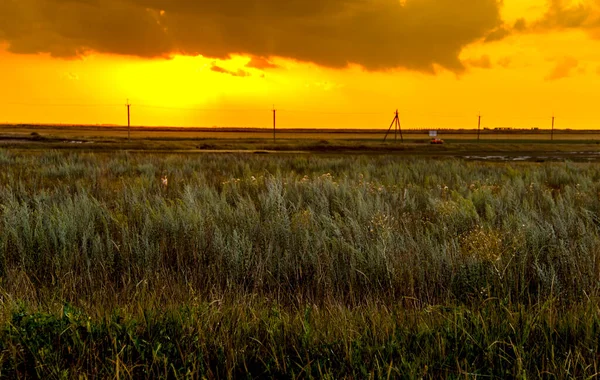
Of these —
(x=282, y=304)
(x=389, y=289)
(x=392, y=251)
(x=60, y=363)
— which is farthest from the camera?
(x=392, y=251)

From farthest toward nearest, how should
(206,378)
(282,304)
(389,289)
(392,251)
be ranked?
(392,251) → (389,289) → (282,304) → (206,378)

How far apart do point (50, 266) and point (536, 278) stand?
208 inches

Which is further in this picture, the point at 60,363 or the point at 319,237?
the point at 319,237

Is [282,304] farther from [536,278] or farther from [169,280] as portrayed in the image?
[536,278]

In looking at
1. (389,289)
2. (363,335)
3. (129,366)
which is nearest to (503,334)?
(363,335)

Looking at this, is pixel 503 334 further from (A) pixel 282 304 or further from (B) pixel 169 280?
(B) pixel 169 280

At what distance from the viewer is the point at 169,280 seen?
14.5ft

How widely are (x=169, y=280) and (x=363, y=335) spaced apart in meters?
2.26

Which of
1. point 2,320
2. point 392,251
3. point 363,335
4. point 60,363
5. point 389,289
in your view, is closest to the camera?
point 60,363

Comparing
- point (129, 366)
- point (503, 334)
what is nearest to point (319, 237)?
point (503, 334)

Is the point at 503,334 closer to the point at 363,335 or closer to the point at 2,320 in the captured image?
the point at 363,335

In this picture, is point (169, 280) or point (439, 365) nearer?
point (439, 365)

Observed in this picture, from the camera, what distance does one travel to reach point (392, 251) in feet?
16.1

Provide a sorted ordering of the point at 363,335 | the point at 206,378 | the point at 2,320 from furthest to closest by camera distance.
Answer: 1. the point at 2,320
2. the point at 363,335
3. the point at 206,378
